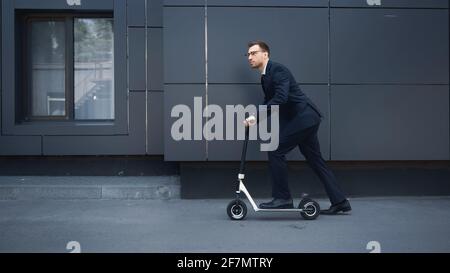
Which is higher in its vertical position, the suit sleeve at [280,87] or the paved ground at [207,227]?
the suit sleeve at [280,87]

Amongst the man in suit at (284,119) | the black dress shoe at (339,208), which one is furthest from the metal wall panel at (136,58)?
the black dress shoe at (339,208)

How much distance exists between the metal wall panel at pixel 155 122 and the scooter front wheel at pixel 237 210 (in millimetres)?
2322

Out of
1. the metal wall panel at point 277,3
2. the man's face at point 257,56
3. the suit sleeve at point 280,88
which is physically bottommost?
the suit sleeve at point 280,88

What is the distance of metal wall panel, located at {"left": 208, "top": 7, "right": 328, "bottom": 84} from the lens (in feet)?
26.9

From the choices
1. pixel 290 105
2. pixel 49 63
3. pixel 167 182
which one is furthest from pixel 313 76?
pixel 49 63

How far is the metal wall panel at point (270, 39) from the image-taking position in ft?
26.9

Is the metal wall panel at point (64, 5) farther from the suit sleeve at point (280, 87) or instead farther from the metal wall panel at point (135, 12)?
the suit sleeve at point (280, 87)

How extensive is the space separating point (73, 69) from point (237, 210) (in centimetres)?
403

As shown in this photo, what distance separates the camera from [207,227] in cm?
673

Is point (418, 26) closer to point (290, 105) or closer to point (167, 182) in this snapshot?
point (290, 105)

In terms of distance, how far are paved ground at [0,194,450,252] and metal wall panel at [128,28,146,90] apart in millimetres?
1894

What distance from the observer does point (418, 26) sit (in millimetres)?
8367

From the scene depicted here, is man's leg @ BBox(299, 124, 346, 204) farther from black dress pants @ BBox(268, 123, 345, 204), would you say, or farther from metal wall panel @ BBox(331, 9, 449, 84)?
metal wall panel @ BBox(331, 9, 449, 84)

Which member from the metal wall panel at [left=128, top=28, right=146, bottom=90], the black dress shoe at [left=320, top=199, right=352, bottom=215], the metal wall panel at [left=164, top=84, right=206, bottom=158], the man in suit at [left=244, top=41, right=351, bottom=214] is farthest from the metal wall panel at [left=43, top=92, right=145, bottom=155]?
the black dress shoe at [left=320, top=199, right=352, bottom=215]
